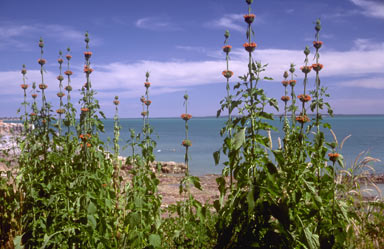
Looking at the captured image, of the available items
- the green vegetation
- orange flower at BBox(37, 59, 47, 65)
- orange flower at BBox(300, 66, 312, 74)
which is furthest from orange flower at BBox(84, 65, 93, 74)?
orange flower at BBox(300, 66, 312, 74)

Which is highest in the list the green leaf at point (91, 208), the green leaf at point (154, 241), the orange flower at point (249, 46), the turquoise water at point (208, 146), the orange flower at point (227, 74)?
the orange flower at point (249, 46)

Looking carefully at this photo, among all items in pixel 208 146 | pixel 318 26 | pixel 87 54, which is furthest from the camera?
pixel 208 146

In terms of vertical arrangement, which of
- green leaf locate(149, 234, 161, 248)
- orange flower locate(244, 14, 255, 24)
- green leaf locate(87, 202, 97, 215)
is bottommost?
green leaf locate(149, 234, 161, 248)

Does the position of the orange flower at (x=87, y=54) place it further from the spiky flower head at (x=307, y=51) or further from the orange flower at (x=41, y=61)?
the spiky flower head at (x=307, y=51)

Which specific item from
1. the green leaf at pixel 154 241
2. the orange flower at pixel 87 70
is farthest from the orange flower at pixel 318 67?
the orange flower at pixel 87 70

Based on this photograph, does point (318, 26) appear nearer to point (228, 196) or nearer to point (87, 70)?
point (228, 196)

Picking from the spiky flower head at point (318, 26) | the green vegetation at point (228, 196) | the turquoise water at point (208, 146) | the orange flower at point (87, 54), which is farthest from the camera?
the turquoise water at point (208, 146)

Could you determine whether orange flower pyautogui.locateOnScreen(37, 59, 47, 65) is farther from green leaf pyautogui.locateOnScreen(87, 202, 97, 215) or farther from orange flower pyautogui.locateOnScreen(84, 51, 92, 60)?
green leaf pyautogui.locateOnScreen(87, 202, 97, 215)

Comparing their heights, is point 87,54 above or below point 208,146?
above

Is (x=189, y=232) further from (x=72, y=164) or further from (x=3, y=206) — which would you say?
(x=3, y=206)

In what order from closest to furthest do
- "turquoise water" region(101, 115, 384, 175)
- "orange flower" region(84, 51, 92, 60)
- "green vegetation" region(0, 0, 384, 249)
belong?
"green vegetation" region(0, 0, 384, 249)
"orange flower" region(84, 51, 92, 60)
"turquoise water" region(101, 115, 384, 175)

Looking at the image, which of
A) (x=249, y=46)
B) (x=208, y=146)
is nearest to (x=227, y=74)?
(x=249, y=46)

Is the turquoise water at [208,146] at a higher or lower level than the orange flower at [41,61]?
lower

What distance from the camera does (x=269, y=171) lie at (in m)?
1.76
